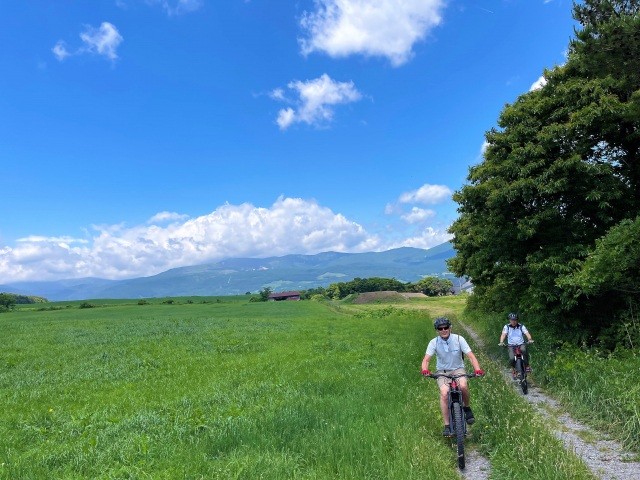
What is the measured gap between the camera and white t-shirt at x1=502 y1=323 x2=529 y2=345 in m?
13.7

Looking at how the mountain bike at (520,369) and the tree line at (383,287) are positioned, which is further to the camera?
the tree line at (383,287)

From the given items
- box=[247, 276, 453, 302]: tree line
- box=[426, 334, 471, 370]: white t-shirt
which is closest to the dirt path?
box=[426, 334, 471, 370]: white t-shirt

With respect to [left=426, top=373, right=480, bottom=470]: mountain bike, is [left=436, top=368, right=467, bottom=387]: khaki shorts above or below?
above

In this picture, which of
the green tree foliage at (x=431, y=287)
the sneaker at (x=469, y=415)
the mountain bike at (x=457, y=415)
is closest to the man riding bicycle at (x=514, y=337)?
the sneaker at (x=469, y=415)

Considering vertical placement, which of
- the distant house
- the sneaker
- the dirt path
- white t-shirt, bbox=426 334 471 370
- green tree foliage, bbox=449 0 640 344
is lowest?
the distant house

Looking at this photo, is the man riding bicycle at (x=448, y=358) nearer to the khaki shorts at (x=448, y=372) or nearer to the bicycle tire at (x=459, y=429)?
the khaki shorts at (x=448, y=372)

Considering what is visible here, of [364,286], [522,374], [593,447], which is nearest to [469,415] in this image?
[593,447]

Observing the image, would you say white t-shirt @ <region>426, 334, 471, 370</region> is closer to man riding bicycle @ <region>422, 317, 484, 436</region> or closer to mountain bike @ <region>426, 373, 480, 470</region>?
man riding bicycle @ <region>422, 317, 484, 436</region>

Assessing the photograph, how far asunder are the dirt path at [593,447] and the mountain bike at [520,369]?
5.31 ft

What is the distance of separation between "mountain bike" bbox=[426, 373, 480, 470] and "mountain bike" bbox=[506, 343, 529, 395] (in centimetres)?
546

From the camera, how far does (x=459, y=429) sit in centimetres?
783

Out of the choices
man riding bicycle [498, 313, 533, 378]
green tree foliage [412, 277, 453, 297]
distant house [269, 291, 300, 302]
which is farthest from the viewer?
distant house [269, 291, 300, 302]

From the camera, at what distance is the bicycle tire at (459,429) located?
7.64m

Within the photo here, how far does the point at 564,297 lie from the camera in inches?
565
